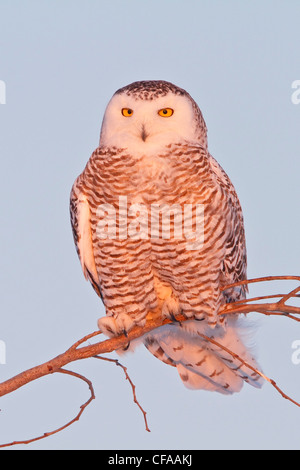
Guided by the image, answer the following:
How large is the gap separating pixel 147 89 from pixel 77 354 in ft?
5.59

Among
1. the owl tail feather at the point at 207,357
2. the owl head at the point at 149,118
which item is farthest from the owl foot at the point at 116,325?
the owl head at the point at 149,118

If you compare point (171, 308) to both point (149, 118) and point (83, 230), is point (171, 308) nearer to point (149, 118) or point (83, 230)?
point (83, 230)

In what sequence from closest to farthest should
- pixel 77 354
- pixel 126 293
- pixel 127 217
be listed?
pixel 77 354
pixel 127 217
pixel 126 293

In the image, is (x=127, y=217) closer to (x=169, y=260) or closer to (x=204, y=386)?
(x=169, y=260)

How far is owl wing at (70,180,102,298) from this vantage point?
4676 millimetres

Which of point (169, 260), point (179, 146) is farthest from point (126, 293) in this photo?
point (179, 146)

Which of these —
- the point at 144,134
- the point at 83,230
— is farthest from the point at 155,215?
the point at 83,230

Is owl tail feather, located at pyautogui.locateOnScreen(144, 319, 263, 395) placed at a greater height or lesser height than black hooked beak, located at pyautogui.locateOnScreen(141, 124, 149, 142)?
lesser

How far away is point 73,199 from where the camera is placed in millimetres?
4777

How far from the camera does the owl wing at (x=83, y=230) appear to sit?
468cm

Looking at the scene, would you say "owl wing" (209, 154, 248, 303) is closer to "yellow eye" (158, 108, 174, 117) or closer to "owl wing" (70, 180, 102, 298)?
"yellow eye" (158, 108, 174, 117)

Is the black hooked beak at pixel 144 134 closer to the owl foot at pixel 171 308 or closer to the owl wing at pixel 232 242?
the owl wing at pixel 232 242
